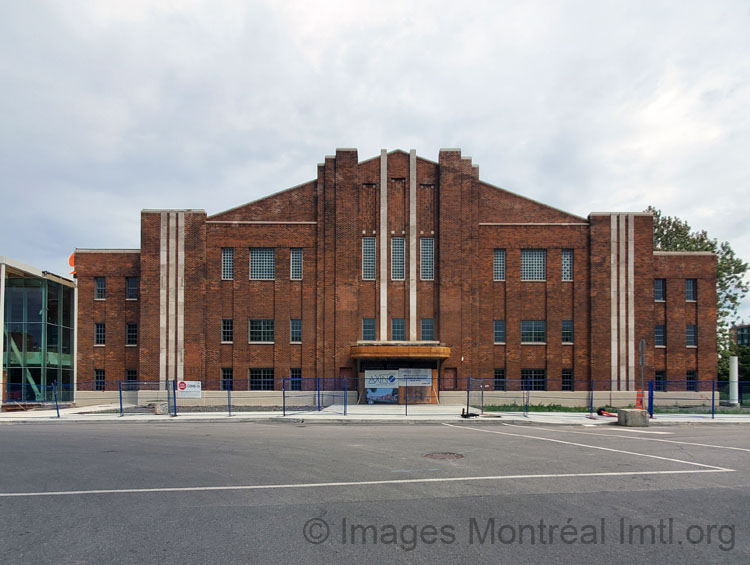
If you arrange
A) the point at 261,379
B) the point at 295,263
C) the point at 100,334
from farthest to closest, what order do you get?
the point at 100,334, the point at 295,263, the point at 261,379

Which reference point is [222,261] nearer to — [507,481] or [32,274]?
[32,274]

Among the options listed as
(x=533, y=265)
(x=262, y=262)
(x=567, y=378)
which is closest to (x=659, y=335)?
(x=567, y=378)

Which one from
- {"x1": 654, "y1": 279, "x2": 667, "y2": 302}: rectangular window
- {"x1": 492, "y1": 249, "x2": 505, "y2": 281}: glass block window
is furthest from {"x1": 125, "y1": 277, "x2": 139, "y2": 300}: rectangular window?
{"x1": 654, "y1": 279, "x2": 667, "y2": 302}: rectangular window

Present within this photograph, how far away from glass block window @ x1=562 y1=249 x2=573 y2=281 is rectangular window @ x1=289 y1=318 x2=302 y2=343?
17442 millimetres

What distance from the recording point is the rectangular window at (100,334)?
3947cm

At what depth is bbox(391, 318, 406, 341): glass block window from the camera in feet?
125

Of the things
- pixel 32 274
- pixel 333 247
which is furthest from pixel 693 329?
pixel 32 274

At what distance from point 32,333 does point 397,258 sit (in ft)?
75.8

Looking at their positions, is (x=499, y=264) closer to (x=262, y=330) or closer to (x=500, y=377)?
(x=500, y=377)

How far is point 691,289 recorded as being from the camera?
40.6 metres

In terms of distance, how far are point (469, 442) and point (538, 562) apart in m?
11.0

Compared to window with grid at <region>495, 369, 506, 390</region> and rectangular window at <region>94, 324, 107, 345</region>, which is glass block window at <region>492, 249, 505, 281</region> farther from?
rectangular window at <region>94, 324, 107, 345</region>

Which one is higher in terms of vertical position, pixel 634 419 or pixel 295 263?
pixel 295 263

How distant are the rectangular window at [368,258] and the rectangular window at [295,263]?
4139 mm
